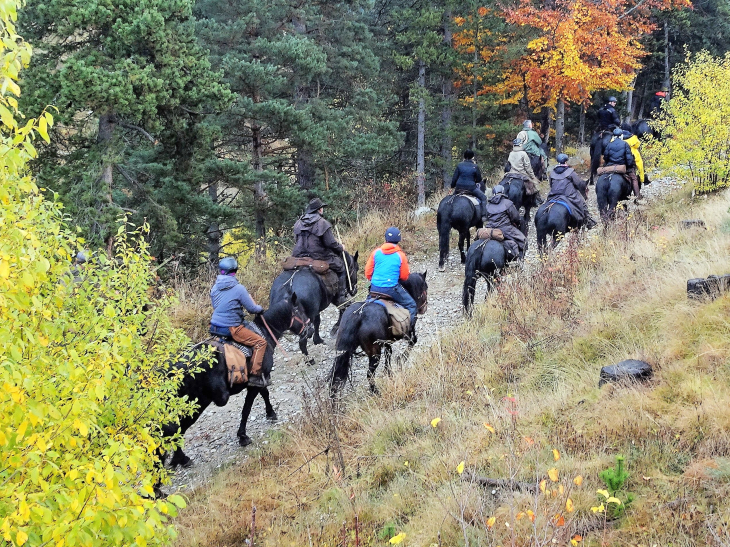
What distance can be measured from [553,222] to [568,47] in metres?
8.70

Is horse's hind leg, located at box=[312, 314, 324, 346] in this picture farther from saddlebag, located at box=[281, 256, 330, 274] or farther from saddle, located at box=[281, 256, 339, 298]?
saddlebag, located at box=[281, 256, 330, 274]

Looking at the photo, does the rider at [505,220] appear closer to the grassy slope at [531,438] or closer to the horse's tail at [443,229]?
the grassy slope at [531,438]

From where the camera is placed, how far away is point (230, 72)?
14.6 meters

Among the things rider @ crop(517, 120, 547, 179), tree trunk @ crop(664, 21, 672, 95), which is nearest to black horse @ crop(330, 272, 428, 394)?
rider @ crop(517, 120, 547, 179)

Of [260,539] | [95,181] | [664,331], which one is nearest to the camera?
[260,539]

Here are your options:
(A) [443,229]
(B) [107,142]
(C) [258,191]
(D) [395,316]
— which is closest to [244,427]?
(D) [395,316]

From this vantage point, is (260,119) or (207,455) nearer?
(207,455)

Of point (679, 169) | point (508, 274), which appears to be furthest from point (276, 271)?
point (679, 169)

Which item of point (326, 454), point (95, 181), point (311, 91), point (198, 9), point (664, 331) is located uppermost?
point (198, 9)

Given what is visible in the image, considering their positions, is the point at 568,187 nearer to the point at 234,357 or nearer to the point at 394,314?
the point at 394,314

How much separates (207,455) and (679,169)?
11.9 m

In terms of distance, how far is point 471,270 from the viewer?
9930 mm

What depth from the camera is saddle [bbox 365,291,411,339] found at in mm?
7855

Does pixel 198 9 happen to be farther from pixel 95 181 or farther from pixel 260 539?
pixel 260 539
